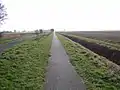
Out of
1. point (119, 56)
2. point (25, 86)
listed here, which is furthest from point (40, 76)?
point (119, 56)

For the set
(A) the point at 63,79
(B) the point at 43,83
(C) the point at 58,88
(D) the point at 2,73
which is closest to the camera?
(C) the point at 58,88

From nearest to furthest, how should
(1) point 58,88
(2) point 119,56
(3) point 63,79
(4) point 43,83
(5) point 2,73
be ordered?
(1) point 58,88 < (4) point 43,83 < (3) point 63,79 < (5) point 2,73 < (2) point 119,56

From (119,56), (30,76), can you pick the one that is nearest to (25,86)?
(30,76)

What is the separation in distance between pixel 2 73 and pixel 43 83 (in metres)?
3.91

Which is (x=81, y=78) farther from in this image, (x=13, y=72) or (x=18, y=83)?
(x=13, y=72)

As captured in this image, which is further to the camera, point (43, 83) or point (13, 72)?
point (13, 72)

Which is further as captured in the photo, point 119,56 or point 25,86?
point 119,56

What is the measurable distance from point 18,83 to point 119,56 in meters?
15.6

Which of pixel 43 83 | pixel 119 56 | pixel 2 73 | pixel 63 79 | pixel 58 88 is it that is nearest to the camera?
pixel 58 88

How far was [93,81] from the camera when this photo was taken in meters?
11.8

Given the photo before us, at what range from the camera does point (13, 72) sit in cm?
1410

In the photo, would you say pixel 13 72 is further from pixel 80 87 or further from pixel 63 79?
pixel 80 87

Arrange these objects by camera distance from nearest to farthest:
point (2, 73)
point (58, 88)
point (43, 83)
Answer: point (58, 88), point (43, 83), point (2, 73)

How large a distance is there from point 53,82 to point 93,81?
224 centimetres
